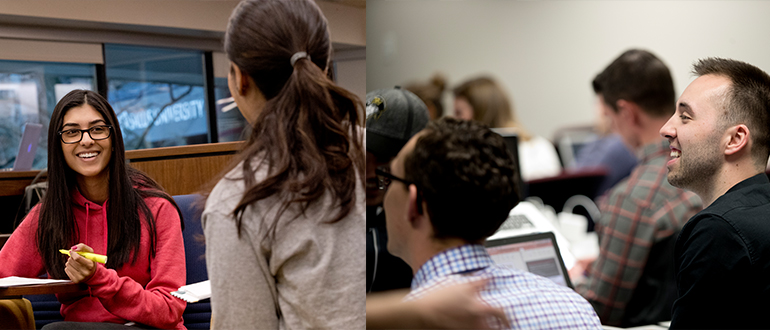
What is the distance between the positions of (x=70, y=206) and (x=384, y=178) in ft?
3.67

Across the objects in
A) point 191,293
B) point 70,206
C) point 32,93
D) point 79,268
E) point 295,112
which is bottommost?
point 191,293

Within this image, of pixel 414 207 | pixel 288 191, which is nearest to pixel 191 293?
pixel 288 191

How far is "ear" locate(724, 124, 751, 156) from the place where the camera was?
144cm

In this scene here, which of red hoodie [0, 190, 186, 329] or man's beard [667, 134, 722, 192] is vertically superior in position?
man's beard [667, 134, 722, 192]

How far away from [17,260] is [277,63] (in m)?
1.17

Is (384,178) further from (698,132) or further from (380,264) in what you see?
(698,132)

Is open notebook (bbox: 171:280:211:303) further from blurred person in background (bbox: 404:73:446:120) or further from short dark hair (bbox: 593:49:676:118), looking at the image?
short dark hair (bbox: 593:49:676:118)

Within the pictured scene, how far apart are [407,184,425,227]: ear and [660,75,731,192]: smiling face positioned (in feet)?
2.42

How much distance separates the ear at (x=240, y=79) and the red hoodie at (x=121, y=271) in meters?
0.62

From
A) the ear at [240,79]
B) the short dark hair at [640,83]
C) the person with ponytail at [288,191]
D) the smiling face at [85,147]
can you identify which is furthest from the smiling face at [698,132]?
the smiling face at [85,147]

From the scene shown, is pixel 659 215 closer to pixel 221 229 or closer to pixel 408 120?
pixel 408 120

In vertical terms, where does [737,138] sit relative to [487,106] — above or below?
below

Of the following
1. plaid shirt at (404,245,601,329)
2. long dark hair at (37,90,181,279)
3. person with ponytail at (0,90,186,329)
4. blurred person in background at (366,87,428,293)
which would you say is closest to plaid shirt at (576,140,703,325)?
plaid shirt at (404,245,601,329)

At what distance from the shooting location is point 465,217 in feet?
4.15
